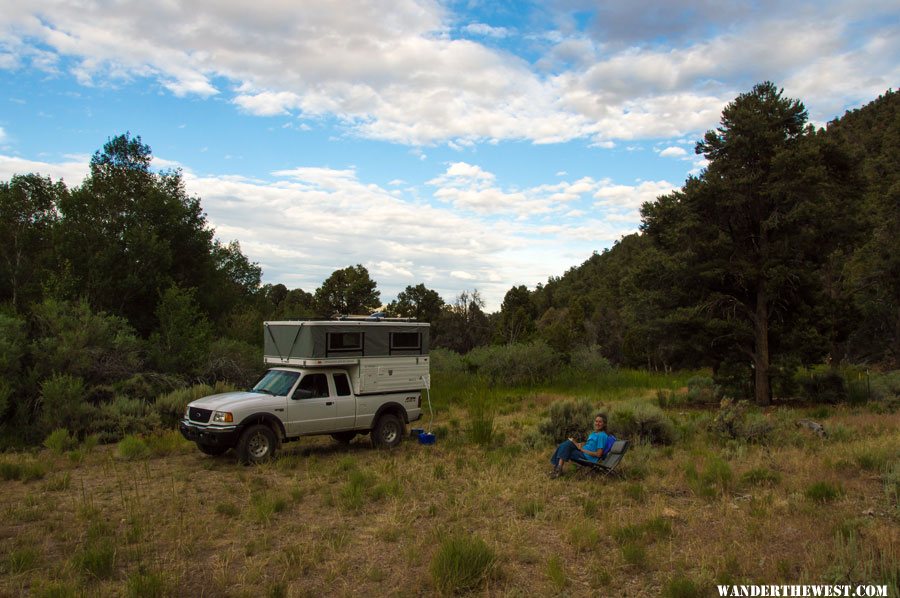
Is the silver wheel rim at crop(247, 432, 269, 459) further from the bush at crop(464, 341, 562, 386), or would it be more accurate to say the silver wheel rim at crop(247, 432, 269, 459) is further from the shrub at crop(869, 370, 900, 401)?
the bush at crop(464, 341, 562, 386)

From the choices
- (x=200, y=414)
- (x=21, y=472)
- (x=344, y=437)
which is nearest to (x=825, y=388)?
(x=344, y=437)

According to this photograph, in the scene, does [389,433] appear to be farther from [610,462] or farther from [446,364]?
[446,364]

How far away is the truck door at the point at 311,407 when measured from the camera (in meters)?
11.7

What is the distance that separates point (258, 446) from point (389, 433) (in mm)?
3099

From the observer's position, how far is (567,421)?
13391mm

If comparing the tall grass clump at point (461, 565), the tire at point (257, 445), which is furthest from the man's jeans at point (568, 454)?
the tire at point (257, 445)

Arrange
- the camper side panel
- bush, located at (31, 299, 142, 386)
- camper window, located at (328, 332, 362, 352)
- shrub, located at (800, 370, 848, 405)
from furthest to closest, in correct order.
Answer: shrub, located at (800, 370, 848, 405)
bush, located at (31, 299, 142, 386)
the camper side panel
camper window, located at (328, 332, 362, 352)

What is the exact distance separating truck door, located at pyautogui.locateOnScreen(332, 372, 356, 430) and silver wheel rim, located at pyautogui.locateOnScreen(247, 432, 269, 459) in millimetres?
1605

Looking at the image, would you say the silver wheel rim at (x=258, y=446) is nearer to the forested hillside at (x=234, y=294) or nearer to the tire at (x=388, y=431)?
the tire at (x=388, y=431)

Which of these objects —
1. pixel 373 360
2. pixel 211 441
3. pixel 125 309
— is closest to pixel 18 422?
pixel 211 441

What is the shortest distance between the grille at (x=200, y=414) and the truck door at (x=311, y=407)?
1.46m

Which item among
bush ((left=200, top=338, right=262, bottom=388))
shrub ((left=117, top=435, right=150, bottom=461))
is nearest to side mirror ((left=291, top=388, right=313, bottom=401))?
shrub ((left=117, top=435, right=150, bottom=461))

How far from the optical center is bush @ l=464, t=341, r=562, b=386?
1163 inches

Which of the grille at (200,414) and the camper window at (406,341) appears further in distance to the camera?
the camper window at (406,341)
